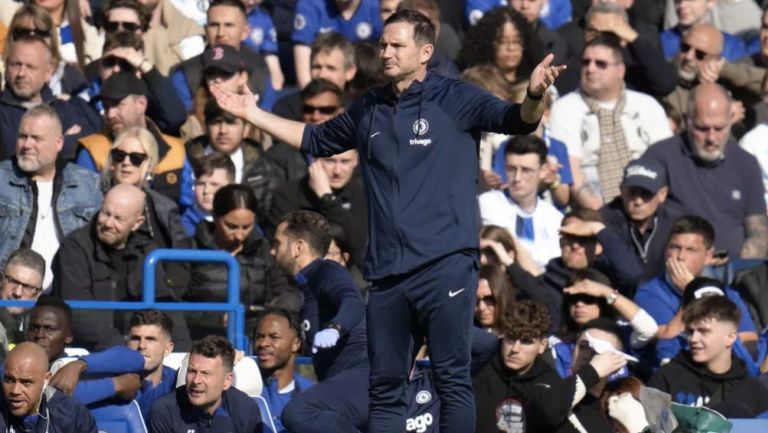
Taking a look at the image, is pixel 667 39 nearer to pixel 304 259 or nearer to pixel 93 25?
pixel 93 25

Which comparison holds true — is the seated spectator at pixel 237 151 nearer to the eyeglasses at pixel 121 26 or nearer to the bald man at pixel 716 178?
the eyeglasses at pixel 121 26

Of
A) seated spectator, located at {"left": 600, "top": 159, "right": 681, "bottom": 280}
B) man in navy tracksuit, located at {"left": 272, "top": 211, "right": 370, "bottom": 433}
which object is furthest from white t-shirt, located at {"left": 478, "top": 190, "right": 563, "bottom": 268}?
man in navy tracksuit, located at {"left": 272, "top": 211, "right": 370, "bottom": 433}

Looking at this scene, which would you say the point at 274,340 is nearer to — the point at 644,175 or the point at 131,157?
the point at 131,157

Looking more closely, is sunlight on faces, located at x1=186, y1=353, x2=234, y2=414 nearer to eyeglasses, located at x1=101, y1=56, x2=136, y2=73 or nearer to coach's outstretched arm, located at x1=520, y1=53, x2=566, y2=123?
coach's outstretched arm, located at x1=520, y1=53, x2=566, y2=123

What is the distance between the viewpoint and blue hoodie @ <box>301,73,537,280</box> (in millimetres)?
8859

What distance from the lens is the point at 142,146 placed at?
1284 centimetres

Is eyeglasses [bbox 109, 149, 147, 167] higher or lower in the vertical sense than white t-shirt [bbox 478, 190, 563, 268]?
higher

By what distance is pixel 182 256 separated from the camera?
11.3 m

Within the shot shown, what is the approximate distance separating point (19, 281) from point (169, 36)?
4217mm

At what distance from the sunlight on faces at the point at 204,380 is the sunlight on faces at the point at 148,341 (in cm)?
41

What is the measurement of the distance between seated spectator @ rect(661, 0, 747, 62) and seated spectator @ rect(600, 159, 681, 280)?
365cm

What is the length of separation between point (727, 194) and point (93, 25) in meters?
5.28

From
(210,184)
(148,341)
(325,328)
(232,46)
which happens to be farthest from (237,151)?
(325,328)

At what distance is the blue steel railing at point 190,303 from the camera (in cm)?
1105
